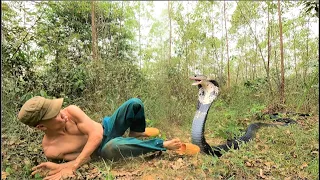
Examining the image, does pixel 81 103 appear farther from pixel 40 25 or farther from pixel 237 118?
pixel 237 118

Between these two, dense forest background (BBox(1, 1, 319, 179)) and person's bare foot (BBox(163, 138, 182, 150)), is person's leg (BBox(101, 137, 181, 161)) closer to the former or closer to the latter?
person's bare foot (BBox(163, 138, 182, 150))

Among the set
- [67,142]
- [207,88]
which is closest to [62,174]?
[67,142]

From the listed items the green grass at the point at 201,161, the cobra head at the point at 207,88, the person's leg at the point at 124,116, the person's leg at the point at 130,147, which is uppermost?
the cobra head at the point at 207,88

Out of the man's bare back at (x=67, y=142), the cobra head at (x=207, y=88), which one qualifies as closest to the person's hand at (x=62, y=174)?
the man's bare back at (x=67, y=142)

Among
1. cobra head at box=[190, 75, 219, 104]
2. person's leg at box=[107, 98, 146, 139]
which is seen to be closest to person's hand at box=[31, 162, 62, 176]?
person's leg at box=[107, 98, 146, 139]

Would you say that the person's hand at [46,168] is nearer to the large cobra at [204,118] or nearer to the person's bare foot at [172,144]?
the person's bare foot at [172,144]

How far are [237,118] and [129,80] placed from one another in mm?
1567

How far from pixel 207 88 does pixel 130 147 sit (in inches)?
39.0

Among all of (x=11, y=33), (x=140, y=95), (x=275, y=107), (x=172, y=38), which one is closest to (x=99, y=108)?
(x=140, y=95)

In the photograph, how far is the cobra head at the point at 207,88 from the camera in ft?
8.83

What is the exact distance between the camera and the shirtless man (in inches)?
71.9

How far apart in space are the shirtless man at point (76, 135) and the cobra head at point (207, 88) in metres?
0.63

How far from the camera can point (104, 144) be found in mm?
2207

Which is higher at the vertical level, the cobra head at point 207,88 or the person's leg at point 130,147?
the cobra head at point 207,88
